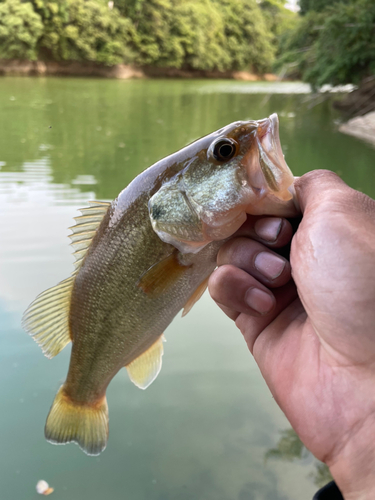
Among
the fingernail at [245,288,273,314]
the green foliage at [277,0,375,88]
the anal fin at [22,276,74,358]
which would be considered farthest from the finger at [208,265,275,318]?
the green foliage at [277,0,375,88]

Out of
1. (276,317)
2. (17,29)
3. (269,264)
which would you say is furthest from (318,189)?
(17,29)

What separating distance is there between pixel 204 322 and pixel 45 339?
227 centimetres

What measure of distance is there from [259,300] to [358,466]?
615 mm

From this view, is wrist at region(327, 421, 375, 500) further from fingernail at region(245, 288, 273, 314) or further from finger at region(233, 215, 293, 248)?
finger at region(233, 215, 293, 248)

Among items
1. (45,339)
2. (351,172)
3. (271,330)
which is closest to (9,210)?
(45,339)

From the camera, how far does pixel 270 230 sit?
1.57 m

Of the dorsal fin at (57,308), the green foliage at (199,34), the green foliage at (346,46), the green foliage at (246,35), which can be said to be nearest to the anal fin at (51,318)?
the dorsal fin at (57,308)

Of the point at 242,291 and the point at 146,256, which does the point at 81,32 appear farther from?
the point at 242,291

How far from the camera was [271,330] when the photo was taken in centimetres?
180

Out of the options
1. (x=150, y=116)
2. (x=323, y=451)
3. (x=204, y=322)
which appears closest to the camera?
(x=323, y=451)

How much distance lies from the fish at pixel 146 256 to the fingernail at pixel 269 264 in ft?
0.50

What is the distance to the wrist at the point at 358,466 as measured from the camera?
1.21m

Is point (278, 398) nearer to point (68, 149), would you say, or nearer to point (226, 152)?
point (226, 152)

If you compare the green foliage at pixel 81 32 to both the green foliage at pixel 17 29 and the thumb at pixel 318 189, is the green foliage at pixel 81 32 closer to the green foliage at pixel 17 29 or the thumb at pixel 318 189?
the green foliage at pixel 17 29
